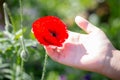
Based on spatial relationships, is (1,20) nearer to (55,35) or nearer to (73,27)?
(73,27)

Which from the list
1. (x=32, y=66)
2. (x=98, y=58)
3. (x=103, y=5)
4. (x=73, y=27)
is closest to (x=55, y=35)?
(x=98, y=58)

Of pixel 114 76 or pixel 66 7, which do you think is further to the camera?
pixel 66 7

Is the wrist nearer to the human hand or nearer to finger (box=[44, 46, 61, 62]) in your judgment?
the human hand

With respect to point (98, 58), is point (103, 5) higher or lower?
higher

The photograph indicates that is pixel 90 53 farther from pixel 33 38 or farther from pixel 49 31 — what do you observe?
pixel 33 38

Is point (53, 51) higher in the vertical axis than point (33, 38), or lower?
lower

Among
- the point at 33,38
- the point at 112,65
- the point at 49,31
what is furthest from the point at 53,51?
the point at 33,38

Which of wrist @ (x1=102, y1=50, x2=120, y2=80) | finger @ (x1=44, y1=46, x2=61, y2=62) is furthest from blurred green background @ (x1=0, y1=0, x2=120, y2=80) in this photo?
wrist @ (x1=102, y1=50, x2=120, y2=80)
